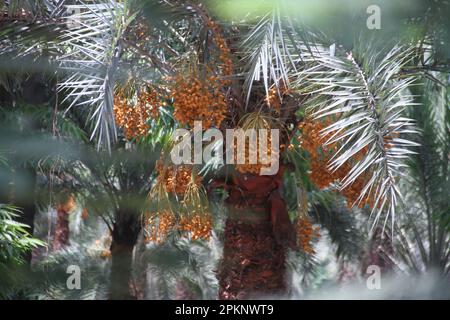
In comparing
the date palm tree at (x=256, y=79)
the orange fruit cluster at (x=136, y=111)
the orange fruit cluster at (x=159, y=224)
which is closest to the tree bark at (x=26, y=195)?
the date palm tree at (x=256, y=79)

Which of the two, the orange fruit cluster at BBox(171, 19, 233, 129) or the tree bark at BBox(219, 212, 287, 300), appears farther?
the tree bark at BBox(219, 212, 287, 300)

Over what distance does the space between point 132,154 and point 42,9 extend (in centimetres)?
349

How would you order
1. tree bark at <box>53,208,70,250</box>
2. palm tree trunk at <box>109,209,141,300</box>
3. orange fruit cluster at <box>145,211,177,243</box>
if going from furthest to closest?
tree bark at <box>53,208,70,250</box>
palm tree trunk at <box>109,209,141,300</box>
orange fruit cluster at <box>145,211,177,243</box>

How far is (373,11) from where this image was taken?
5.46 meters

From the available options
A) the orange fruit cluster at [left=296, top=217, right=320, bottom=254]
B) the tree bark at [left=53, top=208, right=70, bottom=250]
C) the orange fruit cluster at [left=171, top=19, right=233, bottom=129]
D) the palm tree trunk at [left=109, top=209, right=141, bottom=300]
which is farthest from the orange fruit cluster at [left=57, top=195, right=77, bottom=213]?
the orange fruit cluster at [left=171, top=19, right=233, bottom=129]

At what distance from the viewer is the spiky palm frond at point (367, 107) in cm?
463

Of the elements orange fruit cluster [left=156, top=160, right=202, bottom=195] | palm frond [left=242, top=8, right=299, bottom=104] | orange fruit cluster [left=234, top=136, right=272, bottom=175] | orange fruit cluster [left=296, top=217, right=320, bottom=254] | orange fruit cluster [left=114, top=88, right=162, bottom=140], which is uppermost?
palm frond [left=242, top=8, right=299, bottom=104]

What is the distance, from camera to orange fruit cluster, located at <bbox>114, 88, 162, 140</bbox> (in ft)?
18.6

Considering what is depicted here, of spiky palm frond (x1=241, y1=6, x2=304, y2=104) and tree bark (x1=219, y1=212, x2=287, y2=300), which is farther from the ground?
spiky palm frond (x1=241, y1=6, x2=304, y2=104)

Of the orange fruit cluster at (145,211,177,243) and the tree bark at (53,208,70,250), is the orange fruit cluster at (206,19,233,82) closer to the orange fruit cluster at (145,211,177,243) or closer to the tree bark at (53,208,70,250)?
the orange fruit cluster at (145,211,177,243)

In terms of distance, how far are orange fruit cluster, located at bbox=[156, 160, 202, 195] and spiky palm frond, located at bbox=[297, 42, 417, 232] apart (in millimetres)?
1098

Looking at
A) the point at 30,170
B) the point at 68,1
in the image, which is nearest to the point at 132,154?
the point at 30,170

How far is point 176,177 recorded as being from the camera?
18.9 ft
